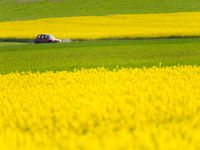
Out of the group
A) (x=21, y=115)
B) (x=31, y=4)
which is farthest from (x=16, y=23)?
(x=21, y=115)

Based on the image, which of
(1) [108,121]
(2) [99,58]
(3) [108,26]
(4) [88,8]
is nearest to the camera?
(1) [108,121]

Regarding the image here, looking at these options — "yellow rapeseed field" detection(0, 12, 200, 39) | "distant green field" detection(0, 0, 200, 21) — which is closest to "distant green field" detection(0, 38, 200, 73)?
"yellow rapeseed field" detection(0, 12, 200, 39)

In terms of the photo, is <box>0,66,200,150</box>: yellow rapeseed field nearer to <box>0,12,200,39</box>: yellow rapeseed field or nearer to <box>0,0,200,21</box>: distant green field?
<box>0,12,200,39</box>: yellow rapeseed field

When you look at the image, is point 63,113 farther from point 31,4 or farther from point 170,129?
point 31,4

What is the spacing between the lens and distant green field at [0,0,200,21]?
55.5 m

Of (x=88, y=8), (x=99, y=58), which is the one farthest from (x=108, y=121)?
(x=88, y=8)

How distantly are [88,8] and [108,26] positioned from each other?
60.8 ft

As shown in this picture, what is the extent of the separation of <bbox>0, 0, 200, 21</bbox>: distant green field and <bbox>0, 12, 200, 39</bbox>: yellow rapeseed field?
5.37 meters

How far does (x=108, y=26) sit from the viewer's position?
43531 mm

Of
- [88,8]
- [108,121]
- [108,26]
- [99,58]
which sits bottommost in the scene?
[108,121]

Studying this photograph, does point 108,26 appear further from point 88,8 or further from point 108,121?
point 108,121

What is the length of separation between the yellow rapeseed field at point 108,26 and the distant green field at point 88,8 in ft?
17.6

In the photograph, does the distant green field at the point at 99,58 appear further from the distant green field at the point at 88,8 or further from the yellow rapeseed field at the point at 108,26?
the distant green field at the point at 88,8

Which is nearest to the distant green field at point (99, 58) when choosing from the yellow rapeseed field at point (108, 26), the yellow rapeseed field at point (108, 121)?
the yellow rapeseed field at point (108, 121)
